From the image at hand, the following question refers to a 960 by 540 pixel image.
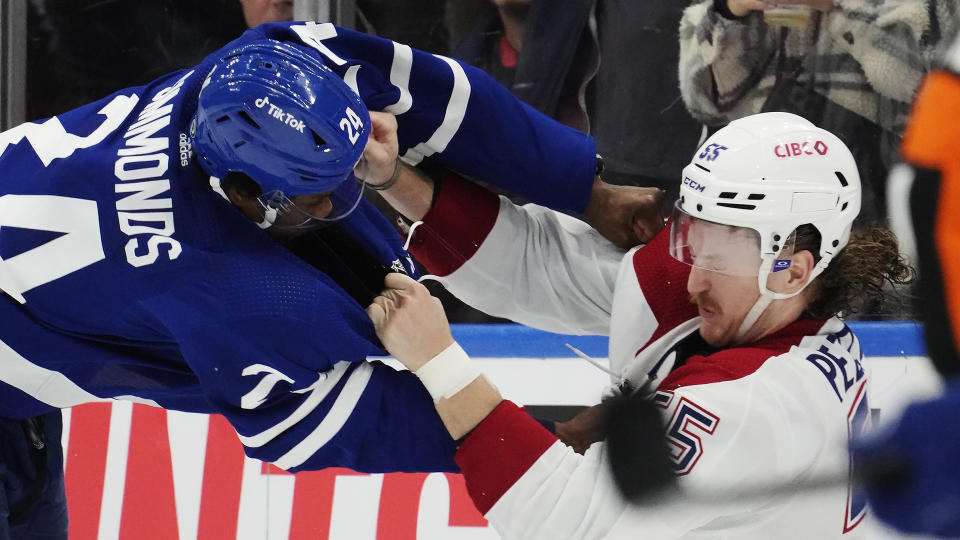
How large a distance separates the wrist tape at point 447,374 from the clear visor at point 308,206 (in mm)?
303

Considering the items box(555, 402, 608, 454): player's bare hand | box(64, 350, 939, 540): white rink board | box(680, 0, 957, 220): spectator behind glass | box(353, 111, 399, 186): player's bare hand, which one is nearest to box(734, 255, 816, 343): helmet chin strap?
box(555, 402, 608, 454): player's bare hand

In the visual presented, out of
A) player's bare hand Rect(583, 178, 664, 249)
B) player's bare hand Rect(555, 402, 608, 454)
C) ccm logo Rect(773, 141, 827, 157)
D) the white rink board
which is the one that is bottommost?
the white rink board

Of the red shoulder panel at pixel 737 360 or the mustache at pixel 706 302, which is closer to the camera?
the red shoulder panel at pixel 737 360

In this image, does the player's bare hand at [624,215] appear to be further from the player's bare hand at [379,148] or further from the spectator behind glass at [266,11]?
the spectator behind glass at [266,11]

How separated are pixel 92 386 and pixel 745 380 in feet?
3.86

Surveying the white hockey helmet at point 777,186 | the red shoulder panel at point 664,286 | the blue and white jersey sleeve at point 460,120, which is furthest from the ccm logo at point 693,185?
the blue and white jersey sleeve at point 460,120

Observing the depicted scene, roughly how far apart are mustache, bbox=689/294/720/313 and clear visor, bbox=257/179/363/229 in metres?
0.63

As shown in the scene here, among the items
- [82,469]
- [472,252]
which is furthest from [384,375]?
[82,469]

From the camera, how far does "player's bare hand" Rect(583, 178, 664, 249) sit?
2.39 metres

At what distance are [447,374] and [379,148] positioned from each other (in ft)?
1.75

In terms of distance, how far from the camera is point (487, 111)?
2217 millimetres

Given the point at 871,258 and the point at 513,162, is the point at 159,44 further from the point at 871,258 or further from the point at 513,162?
the point at 871,258

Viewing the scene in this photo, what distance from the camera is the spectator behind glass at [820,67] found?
3.19 meters

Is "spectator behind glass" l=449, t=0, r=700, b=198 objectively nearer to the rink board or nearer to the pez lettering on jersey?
the rink board
